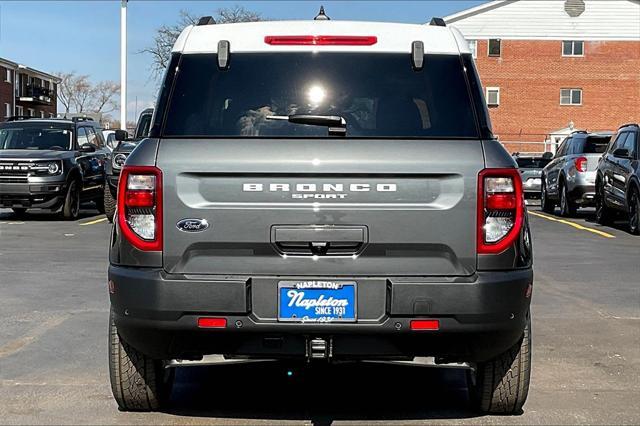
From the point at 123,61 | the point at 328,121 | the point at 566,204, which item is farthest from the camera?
the point at 123,61

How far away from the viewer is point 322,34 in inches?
196

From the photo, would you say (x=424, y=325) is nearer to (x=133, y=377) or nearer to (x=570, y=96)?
(x=133, y=377)

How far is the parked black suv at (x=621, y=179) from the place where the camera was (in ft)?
53.7

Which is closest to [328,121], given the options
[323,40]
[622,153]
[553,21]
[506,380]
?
[323,40]

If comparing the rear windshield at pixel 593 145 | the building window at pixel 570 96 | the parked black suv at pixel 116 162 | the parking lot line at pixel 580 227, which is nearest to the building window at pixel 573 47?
the building window at pixel 570 96

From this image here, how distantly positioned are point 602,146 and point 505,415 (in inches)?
624

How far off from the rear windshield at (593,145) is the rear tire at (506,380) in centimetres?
1568

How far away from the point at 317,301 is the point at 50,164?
14.8 metres

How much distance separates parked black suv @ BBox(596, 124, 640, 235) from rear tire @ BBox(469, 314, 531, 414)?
1161 centimetres

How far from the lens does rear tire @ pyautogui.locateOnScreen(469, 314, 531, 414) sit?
16.7 feet

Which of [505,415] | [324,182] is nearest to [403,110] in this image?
[324,182]

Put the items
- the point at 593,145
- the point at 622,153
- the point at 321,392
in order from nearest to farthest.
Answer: the point at 321,392 → the point at 622,153 → the point at 593,145

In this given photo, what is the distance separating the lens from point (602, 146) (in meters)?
20.3

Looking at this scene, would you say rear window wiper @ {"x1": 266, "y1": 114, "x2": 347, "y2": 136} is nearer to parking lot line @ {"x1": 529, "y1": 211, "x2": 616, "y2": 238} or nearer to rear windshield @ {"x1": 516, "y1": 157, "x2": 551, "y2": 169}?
parking lot line @ {"x1": 529, "y1": 211, "x2": 616, "y2": 238}
